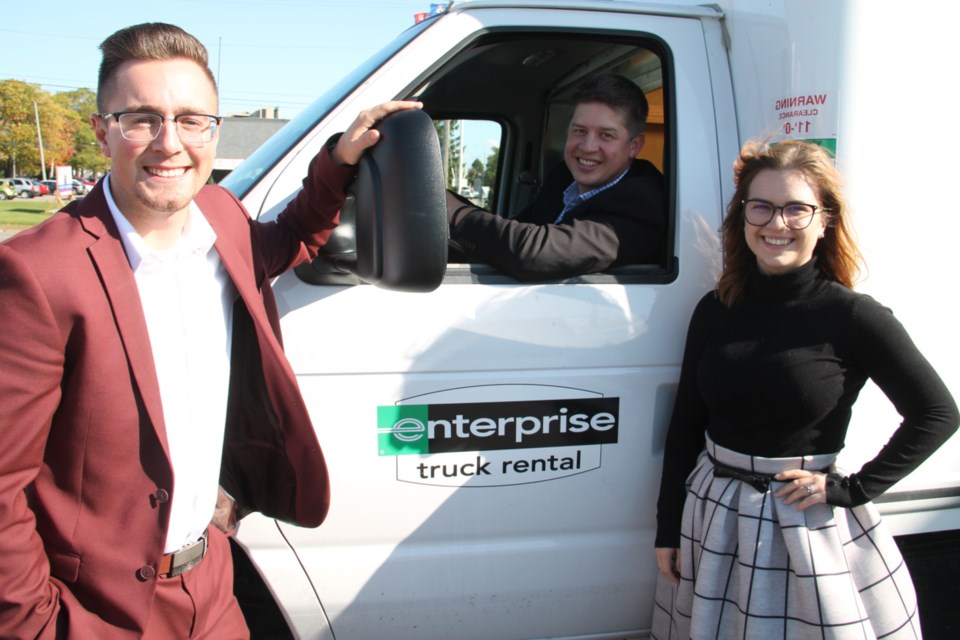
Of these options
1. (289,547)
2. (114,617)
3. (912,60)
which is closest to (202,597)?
(114,617)

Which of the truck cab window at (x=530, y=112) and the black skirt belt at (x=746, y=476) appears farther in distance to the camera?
the truck cab window at (x=530, y=112)

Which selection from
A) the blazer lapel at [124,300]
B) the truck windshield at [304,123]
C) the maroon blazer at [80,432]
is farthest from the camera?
the truck windshield at [304,123]

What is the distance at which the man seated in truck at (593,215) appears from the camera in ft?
6.62

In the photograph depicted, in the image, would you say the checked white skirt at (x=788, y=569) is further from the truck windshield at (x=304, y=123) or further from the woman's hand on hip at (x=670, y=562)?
the truck windshield at (x=304, y=123)

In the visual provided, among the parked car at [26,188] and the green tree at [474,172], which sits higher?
the parked car at [26,188]

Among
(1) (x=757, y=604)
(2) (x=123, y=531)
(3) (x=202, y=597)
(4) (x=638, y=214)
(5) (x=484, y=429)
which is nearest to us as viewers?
(2) (x=123, y=531)

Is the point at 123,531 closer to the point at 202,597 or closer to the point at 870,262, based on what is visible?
the point at 202,597

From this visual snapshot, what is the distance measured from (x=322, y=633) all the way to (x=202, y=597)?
513mm

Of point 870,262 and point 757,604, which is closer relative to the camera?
point 757,604

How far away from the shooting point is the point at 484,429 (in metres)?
1.99

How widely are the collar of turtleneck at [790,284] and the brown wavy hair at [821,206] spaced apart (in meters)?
0.05

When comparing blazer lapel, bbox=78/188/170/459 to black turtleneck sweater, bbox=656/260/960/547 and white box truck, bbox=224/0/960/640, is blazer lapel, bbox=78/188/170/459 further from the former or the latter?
black turtleneck sweater, bbox=656/260/960/547

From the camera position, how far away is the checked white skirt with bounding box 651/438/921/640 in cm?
181

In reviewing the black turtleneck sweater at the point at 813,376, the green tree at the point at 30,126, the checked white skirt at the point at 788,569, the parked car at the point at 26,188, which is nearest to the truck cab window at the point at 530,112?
the black turtleneck sweater at the point at 813,376
